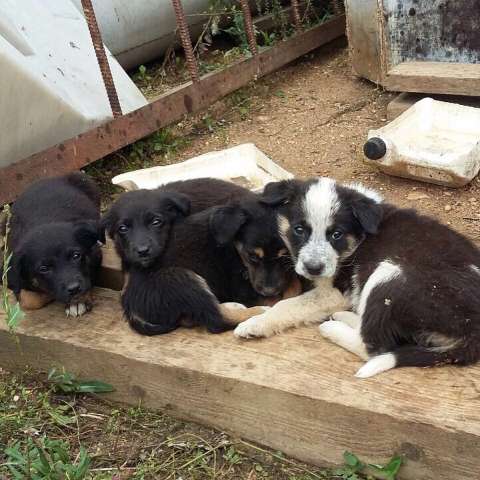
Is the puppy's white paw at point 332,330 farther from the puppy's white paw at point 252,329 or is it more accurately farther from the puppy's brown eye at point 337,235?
the puppy's brown eye at point 337,235

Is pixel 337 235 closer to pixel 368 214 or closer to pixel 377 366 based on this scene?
pixel 368 214

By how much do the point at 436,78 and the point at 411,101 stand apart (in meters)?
0.38

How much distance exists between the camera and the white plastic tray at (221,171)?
470cm

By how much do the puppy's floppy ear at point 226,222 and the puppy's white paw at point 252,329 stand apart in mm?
400

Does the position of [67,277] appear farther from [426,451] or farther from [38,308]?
[426,451]

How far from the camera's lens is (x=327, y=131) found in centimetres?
614

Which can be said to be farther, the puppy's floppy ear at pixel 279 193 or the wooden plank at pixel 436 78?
the wooden plank at pixel 436 78

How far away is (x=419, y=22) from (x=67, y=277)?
427 cm

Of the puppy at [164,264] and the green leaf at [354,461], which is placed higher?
the puppy at [164,264]

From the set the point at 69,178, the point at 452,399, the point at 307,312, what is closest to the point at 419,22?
the point at 69,178

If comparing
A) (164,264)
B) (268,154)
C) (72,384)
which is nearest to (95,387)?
(72,384)

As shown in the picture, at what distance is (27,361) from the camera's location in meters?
3.57

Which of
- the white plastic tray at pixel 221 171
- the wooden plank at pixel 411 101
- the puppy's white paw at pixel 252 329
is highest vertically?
the puppy's white paw at pixel 252 329

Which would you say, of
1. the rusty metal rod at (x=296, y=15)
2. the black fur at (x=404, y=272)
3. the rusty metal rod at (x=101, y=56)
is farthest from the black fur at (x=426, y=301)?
the rusty metal rod at (x=296, y=15)
